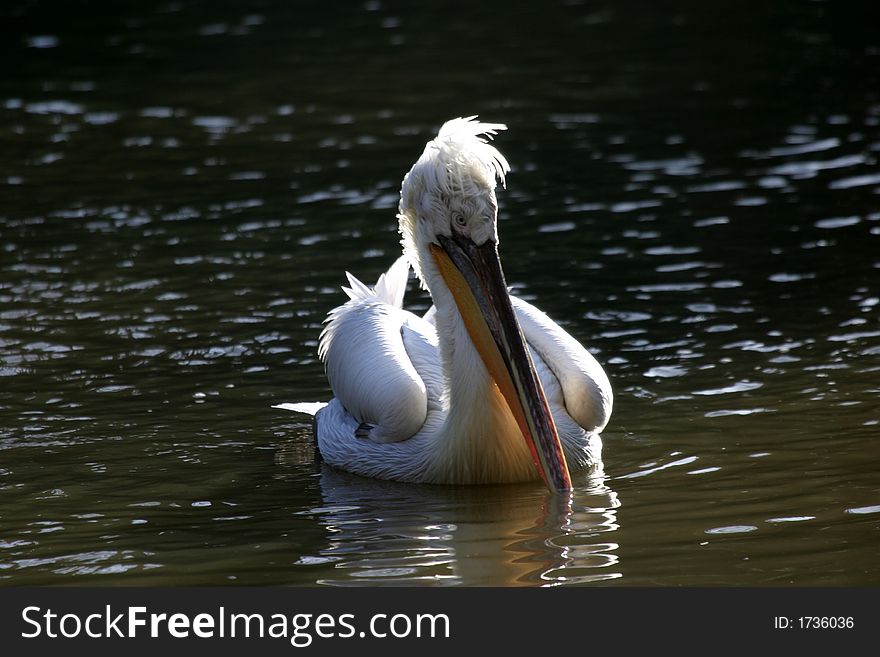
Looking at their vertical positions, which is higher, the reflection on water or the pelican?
the pelican

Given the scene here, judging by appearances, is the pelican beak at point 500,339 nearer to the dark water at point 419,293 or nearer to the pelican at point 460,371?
the pelican at point 460,371

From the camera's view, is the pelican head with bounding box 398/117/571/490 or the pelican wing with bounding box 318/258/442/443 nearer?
the pelican head with bounding box 398/117/571/490

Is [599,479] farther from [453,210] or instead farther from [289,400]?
[289,400]

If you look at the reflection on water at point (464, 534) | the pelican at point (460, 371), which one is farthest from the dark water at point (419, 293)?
the pelican at point (460, 371)

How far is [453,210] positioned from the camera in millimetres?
5000

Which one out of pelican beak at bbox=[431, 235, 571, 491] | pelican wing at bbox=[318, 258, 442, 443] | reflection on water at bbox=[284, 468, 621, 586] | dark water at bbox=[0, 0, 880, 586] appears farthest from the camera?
pelican wing at bbox=[318, 258, 442, 443]

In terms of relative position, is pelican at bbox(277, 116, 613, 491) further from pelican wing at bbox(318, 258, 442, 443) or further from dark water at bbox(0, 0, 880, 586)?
dark water at bbox(0, 0, 880, 586)

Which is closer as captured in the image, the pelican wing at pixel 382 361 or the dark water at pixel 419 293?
the dark water at pixel 419 293

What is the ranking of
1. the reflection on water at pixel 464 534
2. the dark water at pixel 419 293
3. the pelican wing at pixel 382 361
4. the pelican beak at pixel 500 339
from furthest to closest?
the pelican wing at pixel 382 361, the pelican beak at pixel 500 339, the dark water at pixel 419 293, the reflection on water at pixel 464 534

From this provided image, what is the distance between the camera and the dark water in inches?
187

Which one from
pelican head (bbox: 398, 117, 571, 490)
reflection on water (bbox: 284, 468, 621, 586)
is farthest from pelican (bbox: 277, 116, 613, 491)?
reflection on water (bbox: 284, 468, 621, 586)

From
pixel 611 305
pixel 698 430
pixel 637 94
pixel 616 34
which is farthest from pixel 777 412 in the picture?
pixel 616 34

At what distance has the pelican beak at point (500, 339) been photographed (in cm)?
490

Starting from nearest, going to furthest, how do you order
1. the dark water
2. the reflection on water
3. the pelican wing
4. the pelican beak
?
the reflection on water, the dark water, the pelican beak, the pelican wing
